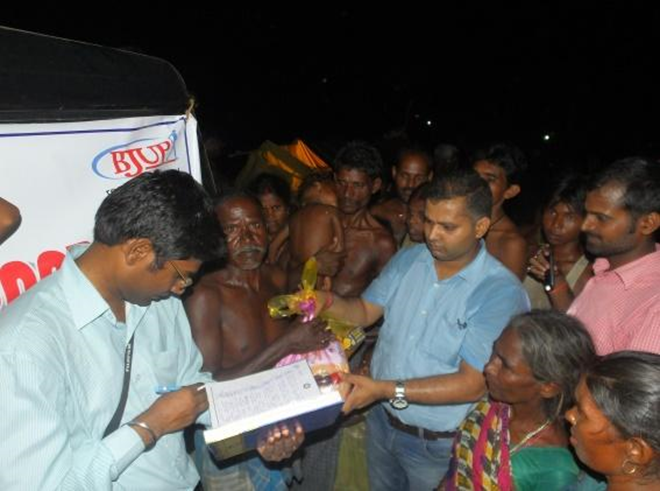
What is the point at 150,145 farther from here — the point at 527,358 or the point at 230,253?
the point at 527,358

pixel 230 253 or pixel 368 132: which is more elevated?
pixel 230 253

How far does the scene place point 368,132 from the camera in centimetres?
2747

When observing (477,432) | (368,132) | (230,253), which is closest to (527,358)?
(477,432)

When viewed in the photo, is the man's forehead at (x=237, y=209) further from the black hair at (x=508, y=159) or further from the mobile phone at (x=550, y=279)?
the black hair at (x=508, y=159)

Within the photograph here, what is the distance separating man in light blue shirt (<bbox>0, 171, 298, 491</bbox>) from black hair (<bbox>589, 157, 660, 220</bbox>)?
244 centimetres

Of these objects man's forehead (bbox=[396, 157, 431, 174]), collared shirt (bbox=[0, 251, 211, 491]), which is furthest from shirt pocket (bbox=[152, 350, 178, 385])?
man's forehead (bbox=[396, 157, 431, 174])

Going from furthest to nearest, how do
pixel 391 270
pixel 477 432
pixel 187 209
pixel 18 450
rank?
pixel 391 270, pixel 477 432, pixel 187 209, pixel 18 450

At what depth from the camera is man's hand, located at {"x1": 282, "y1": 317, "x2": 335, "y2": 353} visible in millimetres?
3258

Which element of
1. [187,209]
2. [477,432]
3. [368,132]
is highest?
[187,209]

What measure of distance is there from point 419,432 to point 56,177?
99.4 inches

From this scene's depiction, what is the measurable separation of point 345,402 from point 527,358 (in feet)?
3.31

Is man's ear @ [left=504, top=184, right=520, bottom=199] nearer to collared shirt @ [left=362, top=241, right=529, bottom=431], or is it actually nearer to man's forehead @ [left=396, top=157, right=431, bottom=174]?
man's forehead @ [left=396, top=157, right=431, bottom=174]

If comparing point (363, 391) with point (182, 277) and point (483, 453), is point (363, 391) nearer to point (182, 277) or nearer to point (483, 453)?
point (483, 453)

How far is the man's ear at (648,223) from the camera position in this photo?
3.16 meters
